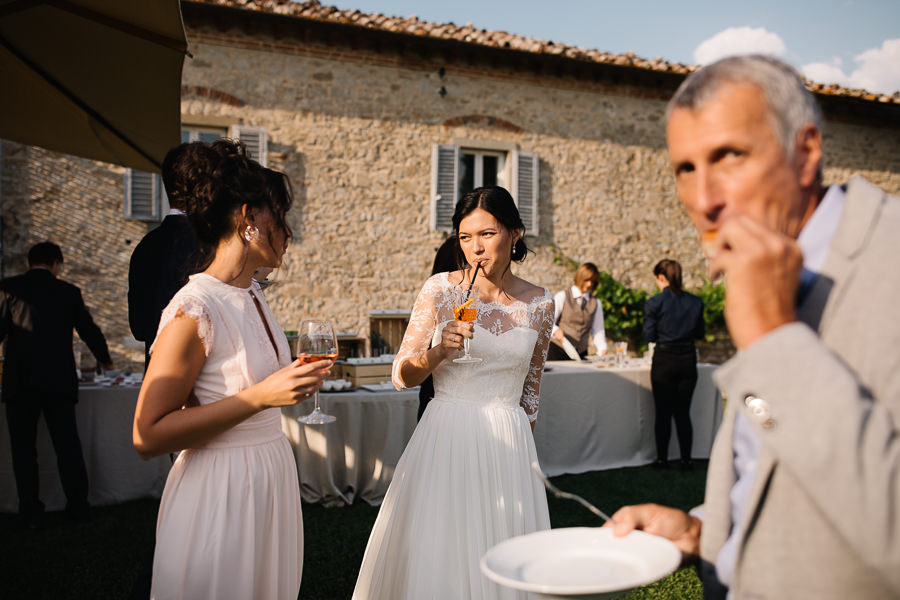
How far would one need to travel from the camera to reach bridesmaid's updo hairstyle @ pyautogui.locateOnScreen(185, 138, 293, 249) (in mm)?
1920

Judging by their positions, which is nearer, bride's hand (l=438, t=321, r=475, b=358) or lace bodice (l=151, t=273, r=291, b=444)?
lace bodice (l=151, t=273, r=291, b=444)

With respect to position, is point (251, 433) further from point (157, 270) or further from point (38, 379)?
point (38, 379)

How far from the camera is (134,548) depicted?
4.18 m

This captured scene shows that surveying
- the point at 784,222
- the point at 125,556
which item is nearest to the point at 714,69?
the point at 784,222

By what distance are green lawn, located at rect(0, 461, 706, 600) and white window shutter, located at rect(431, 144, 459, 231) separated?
5.78 meters

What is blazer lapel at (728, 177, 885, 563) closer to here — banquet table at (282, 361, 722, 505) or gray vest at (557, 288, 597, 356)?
banquet table at (282, 361, 722, 505)

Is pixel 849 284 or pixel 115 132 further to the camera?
pixel 115 132

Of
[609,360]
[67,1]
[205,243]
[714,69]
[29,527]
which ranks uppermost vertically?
[67,1]

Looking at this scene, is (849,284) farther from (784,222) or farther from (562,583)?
(562,583)

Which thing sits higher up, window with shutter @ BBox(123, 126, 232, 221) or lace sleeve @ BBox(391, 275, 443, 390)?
window with shutter @ BBox(123, 126, 232, 221)

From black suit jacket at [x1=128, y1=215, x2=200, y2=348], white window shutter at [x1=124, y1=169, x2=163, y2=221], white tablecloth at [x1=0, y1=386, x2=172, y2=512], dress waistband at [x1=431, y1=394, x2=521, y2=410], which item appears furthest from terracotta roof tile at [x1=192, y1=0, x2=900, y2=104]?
dress waistband at [x1=431, y1=394, x2=521, y2=410]

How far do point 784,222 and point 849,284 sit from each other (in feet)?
0.45

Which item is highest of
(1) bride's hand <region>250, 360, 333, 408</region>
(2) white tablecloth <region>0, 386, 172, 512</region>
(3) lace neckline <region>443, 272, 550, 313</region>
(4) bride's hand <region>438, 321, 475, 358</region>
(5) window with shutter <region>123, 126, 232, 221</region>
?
(5) window with shutter <region>123, 126, 232, 221</region>

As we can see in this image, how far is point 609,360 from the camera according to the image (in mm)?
6793
